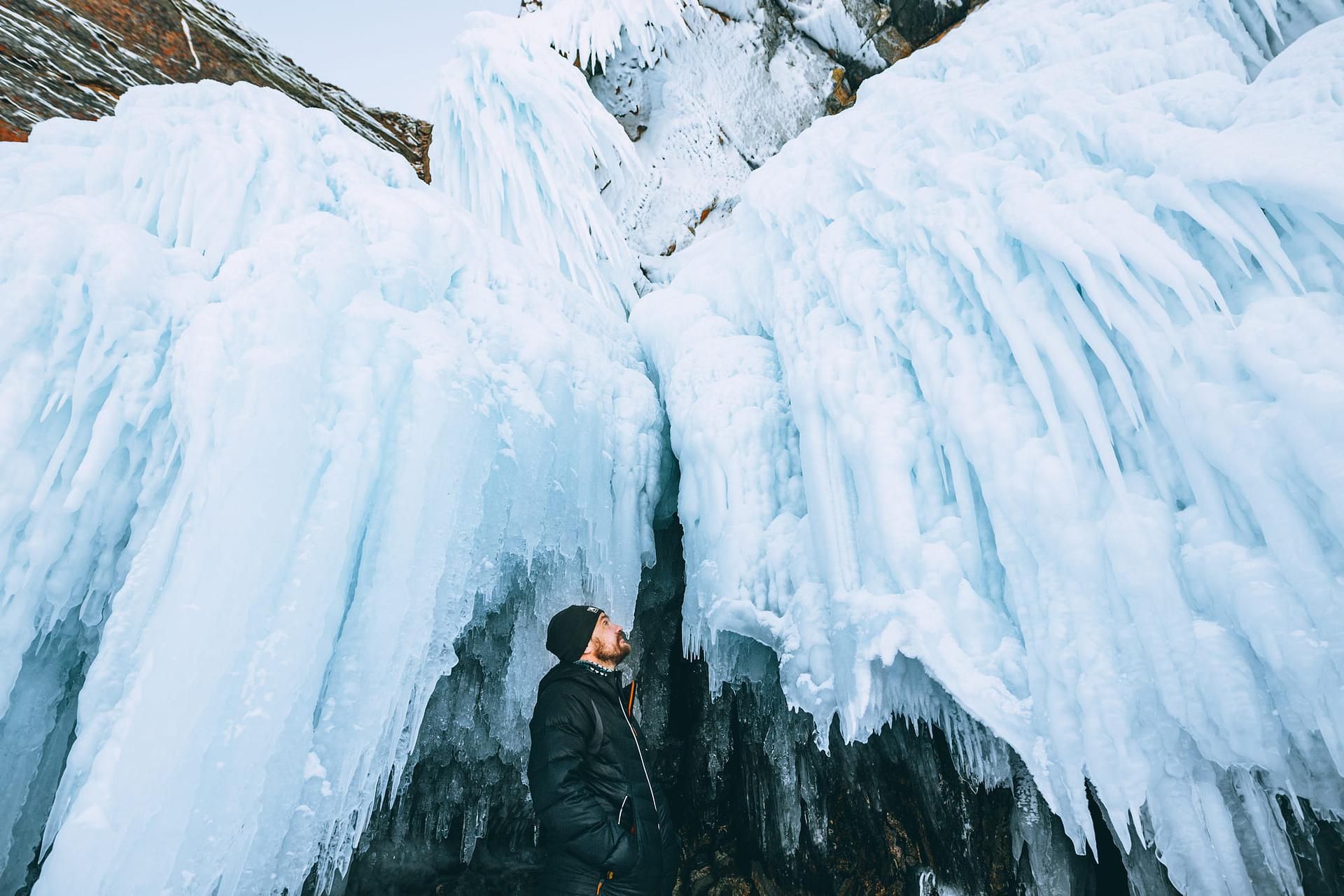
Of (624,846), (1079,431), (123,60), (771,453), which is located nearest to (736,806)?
(624,846)

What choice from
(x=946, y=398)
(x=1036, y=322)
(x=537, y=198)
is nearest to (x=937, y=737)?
(x=946, y=398)

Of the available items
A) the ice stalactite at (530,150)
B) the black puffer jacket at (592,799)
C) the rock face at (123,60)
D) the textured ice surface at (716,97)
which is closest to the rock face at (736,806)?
the black puffer jacket at (592,799)

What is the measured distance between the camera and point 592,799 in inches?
90.9

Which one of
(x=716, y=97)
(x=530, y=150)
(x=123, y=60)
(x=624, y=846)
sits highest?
(x=123, y=60)

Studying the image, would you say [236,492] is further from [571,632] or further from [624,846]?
[624,846]

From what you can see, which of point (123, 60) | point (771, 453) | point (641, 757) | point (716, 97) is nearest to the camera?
point (641, 757)

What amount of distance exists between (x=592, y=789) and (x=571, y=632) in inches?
22.9

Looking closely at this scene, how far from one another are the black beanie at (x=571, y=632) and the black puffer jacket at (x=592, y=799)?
2.9 inches

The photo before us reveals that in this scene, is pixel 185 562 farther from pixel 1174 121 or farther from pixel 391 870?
pixel 1174 121

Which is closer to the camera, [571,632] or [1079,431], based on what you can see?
[1079,431]

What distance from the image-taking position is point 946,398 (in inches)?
107

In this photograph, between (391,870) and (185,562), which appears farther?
(391,870)

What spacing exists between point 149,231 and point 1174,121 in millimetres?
4580

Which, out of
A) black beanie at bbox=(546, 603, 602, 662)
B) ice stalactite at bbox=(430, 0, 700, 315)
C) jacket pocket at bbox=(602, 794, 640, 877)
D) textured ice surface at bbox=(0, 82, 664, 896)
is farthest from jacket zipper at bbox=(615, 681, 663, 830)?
ice stalactite at bbox=(430, 0, 700, 315)
